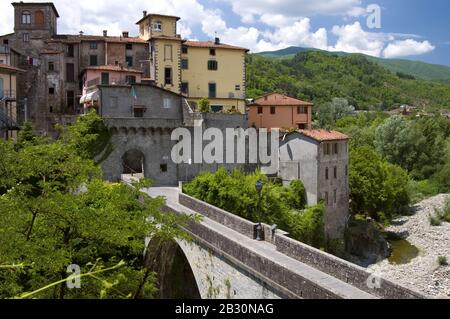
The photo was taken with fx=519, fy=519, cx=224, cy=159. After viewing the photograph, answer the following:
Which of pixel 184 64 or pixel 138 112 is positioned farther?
pixel 184 64

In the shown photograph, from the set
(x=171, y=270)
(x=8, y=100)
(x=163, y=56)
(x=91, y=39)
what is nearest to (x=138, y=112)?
(x=163, y=56)

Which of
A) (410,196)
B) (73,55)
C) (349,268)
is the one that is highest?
(73,55)

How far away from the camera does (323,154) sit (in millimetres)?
36000

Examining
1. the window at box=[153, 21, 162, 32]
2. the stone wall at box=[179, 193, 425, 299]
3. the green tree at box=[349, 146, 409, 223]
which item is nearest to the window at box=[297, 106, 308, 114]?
the green tree at box=[349, 146, 409, 223]

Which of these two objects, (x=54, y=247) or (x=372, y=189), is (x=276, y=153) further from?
(x=54, y=247)

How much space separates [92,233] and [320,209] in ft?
79.7

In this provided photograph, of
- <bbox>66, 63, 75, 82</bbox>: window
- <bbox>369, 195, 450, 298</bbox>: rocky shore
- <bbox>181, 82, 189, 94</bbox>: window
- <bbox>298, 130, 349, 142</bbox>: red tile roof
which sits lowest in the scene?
<bbox>369, 195, 450, 298</bbox>: rocky shore

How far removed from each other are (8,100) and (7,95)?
1.65ft

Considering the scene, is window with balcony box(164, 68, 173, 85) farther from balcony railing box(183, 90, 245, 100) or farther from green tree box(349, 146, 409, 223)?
green tree box(349, 146, 409, 223)

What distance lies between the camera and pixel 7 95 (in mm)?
41031

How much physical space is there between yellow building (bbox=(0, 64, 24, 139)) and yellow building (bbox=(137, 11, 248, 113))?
11804mm

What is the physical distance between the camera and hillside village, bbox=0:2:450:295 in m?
35.6

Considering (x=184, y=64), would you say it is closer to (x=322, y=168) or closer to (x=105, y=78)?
(x=105, y=78)
